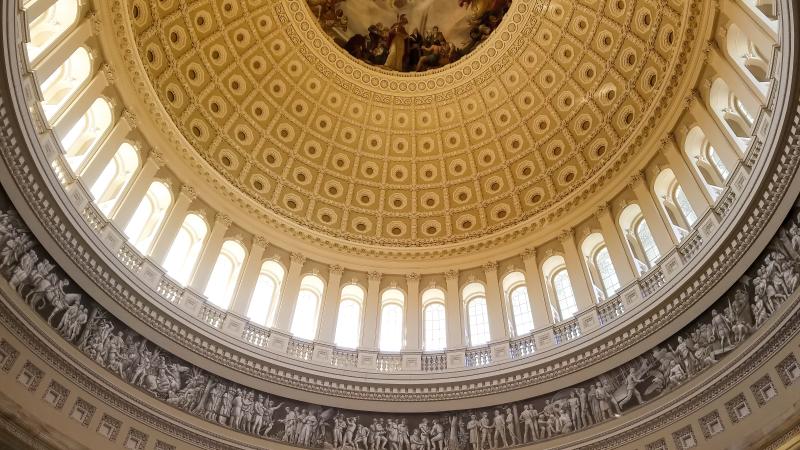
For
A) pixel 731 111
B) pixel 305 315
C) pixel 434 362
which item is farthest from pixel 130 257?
pixel 731 111

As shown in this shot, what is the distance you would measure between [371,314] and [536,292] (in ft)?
21.2

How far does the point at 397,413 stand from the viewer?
22109 mm

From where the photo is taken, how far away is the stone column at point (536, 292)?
23.8m

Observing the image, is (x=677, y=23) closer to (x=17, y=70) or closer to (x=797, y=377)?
(x=797, y=377)

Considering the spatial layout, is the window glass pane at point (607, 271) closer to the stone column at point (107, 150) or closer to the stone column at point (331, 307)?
the stone column at point (331, 307)

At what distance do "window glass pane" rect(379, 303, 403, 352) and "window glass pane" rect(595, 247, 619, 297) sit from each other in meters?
7.90

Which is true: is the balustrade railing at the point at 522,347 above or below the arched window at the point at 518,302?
below

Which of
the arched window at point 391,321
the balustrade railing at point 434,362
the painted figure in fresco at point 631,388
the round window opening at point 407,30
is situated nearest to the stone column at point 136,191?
Answer: the arched window at point 391,321

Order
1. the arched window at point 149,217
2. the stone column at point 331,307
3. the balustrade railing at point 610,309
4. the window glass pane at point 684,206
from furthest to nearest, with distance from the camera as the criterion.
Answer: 1. the stone column at point 331,307
2. the arched window at point 149,217
3. the window glass pane at point 684,206
4. the balustrade railing at point 610,309

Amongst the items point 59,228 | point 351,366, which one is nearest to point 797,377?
point 351,366

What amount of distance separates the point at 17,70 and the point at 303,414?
42.4ft

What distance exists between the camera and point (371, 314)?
26094mm

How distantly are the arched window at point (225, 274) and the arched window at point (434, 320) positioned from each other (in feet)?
24.6

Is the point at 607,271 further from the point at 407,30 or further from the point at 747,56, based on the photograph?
the point at 407,30
